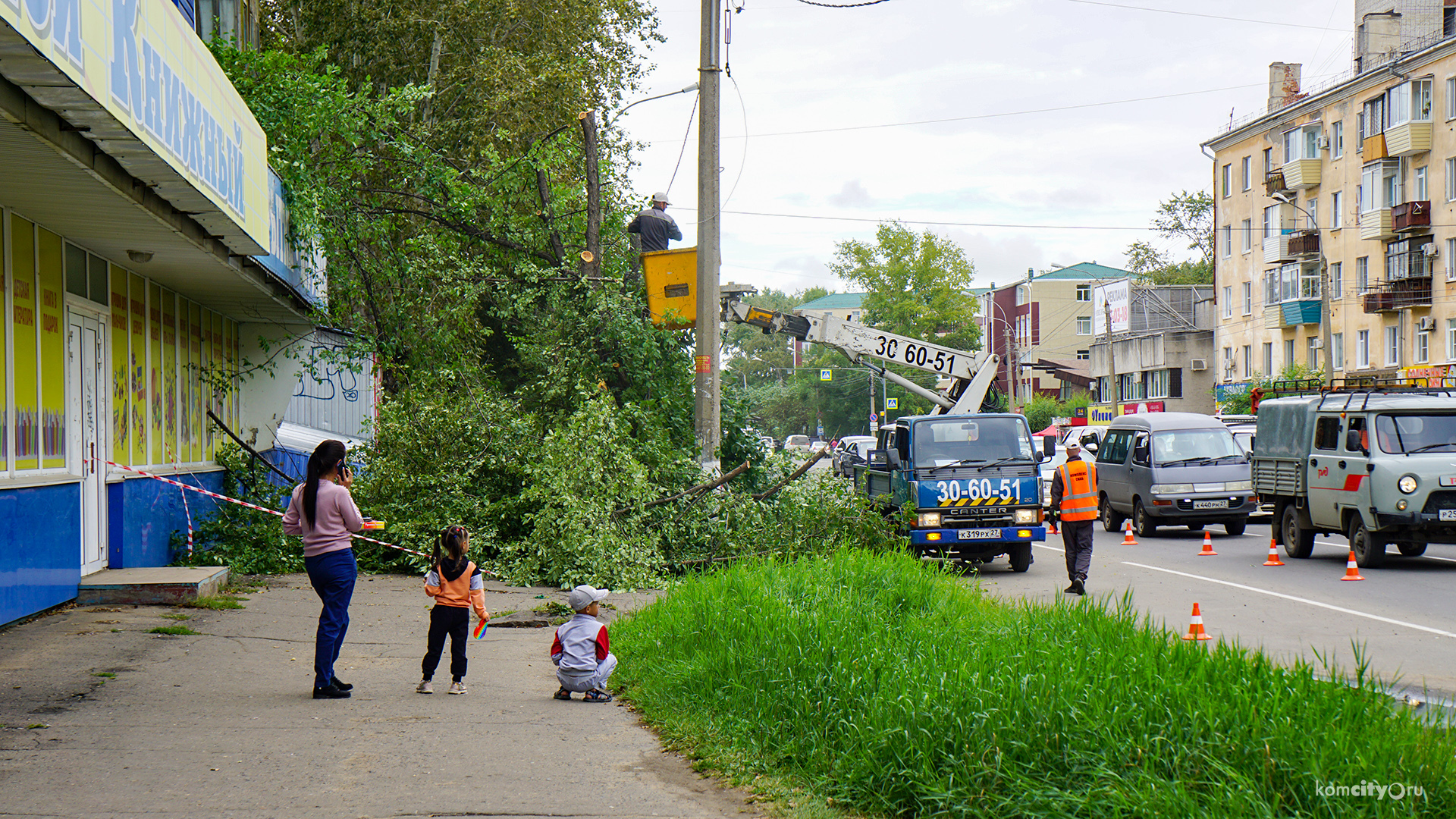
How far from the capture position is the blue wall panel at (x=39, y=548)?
8.96 m

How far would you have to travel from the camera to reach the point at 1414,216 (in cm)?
4375

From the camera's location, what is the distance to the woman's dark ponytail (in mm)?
7551

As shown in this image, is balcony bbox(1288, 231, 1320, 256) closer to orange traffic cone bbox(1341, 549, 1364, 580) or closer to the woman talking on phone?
orange traffic cone bbox(1341, 549, 1364, 580)

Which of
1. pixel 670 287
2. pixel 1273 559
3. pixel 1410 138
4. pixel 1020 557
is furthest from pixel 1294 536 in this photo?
pixel 1410 138

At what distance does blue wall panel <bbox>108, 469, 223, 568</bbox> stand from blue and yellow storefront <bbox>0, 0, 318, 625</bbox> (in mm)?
26

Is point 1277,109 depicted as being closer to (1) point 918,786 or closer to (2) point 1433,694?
(2) point 1433,694

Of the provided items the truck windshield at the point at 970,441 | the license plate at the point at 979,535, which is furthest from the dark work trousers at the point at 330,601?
the truck windshield at the point at 970,441

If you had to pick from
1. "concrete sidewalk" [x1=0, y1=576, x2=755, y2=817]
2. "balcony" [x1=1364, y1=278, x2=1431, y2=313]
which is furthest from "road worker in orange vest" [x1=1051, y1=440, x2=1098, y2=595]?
"balcony" [x1=1364, y1=278, x2=1431, y2=313]

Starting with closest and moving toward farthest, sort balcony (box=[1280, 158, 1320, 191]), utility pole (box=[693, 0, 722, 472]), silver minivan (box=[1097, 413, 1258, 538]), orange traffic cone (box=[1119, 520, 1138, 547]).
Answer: utility pole (box=[693, 0, 722, 472])
orange traffic cone (box=[1119, 520, 1138, 547])
silver minivan (box=[1097, 413, 1258, 538])
balcony (box=[1280, 158, 1320, 191])

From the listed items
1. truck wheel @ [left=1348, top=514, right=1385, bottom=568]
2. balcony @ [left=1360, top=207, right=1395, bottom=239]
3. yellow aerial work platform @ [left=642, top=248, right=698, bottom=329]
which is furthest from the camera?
balcony @ [left=1360, top=207, right=1395, bottom=239]

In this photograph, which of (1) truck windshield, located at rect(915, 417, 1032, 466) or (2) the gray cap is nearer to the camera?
(2) the gray cap

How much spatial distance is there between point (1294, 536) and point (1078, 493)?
503cm

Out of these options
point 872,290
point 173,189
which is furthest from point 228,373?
point 872,290

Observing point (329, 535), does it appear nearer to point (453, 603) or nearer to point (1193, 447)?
point (453, 603)
